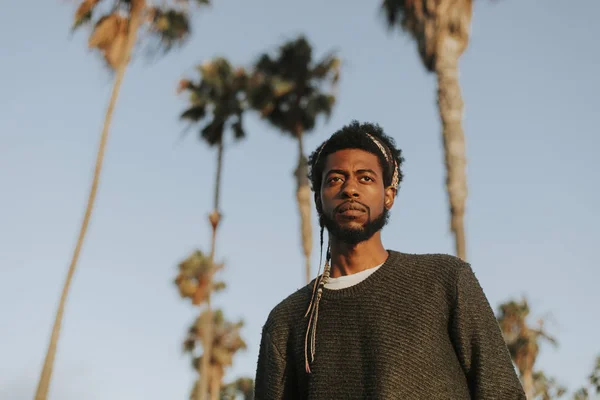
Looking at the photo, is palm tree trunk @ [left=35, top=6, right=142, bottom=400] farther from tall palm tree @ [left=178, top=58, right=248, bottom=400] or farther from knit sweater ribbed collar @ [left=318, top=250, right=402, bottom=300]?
knit sweater ribbed collar @ [left=318, top=250, right=402, bottom=300]

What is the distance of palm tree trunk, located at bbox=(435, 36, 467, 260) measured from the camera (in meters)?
12.5

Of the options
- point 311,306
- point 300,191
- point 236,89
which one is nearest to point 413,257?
point 311,306

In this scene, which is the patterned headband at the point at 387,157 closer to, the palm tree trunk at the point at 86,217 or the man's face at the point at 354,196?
the man's face at the point at 354,196

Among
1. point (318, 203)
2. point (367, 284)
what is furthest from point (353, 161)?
point (367, 284)

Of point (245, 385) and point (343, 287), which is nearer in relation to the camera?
point (343, 287)

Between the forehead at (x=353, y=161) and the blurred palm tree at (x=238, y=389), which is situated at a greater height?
the blurred palm tree at (x=238, y=389)

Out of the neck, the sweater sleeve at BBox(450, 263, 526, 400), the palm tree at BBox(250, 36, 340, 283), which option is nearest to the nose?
the neck

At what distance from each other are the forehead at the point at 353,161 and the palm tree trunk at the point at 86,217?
13895mm

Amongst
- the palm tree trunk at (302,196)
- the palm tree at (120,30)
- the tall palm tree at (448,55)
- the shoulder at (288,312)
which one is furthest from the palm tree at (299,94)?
the shoulder at (288,312)

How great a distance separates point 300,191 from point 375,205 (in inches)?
827

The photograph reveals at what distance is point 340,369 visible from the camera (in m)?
2.78

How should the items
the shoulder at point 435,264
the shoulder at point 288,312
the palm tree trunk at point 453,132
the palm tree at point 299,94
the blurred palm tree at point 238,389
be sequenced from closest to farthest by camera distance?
the shoulder at point 435,264, the shoulder at point 288,312, the palm tree trunk at point 453,132, the palm tree at point 299,94, the blurred palm tree at point 238,389

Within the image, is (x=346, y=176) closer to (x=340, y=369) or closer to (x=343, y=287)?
(x=343, y=287)

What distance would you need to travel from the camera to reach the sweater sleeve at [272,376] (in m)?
3.03
